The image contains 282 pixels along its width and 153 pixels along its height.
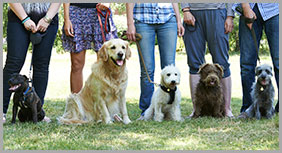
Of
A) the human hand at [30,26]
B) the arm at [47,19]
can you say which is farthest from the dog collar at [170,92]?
the human hand at [30,26]

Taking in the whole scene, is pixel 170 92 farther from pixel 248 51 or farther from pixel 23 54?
pixel 23 54

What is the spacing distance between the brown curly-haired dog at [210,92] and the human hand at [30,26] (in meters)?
2.25

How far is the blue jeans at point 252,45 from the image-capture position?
16.7ft

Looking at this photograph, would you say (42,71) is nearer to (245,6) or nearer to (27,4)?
(27,4)

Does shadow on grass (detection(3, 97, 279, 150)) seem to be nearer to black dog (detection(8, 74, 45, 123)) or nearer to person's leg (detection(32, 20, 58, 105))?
black dog (detection(8, 74, 45, 123))

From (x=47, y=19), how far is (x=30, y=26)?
0.25m

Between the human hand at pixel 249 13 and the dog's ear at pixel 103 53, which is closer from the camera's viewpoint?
the dog's ear at pixel 103 53

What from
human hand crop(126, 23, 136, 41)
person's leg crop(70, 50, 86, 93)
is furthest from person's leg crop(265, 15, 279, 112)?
person's leg crop(70, 50, 86, 93)

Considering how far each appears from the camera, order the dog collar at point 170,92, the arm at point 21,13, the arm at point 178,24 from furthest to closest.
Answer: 1. the arm at point 178,24
2. the dog collar at point 170,92
3. the arm at point 21,13

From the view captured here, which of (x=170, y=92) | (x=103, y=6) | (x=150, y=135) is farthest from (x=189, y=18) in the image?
(x=150, y=135)

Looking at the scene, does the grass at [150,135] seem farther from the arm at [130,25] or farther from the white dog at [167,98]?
the arm at [130,25]

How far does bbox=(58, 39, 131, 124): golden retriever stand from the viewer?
4859 mm

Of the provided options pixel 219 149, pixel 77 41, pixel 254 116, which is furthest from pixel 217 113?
pixel 77 41

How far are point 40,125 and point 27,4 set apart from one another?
149 centimetres
